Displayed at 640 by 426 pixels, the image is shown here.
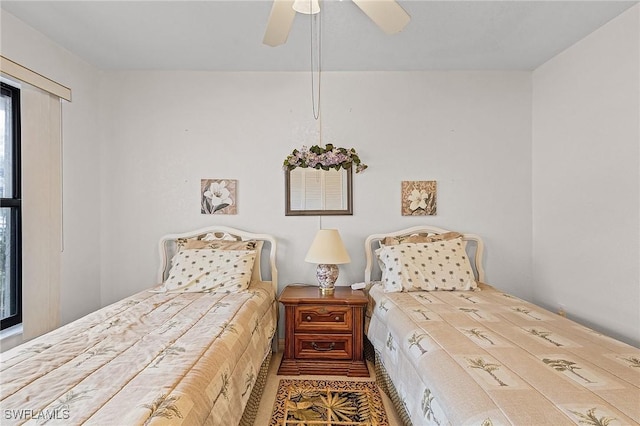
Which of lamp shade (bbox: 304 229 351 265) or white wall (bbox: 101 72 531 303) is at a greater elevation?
white wall (bbox: 101 72 531 303)

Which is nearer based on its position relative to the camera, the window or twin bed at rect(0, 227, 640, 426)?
twin bed at rect(0, 227, 640, 426)

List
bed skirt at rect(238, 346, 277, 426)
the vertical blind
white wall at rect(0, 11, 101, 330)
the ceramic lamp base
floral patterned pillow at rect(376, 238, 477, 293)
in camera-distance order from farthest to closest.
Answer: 1. the ceramic lamp base
2. floral patterned pillow at rect(376, 238, 477, 293)
3. white wall at rect(0, 11, 101, 330)
4. the vertical blind
5. bed skirt at rect(238, 346, 277, 426)

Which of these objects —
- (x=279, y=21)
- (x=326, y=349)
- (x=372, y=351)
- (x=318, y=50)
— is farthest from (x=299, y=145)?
(x=372, y=351)

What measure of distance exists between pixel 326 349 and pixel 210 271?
1035 mm

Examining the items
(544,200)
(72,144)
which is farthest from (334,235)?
(72,144)

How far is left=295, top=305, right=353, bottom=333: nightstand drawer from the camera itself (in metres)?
2.67

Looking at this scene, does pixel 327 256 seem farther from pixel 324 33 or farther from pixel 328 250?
pixel 324 33

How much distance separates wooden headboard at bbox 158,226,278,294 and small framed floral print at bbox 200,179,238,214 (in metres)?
0.18

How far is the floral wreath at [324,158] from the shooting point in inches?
113

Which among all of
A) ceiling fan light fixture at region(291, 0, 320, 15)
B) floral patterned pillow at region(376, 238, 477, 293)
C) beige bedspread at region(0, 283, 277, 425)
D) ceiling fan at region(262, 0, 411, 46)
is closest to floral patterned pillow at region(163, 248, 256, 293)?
beige bedspread at region(0, 283, 277, 425)

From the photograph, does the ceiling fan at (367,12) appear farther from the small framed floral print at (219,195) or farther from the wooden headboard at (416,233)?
the wooden headboard at (416,233)

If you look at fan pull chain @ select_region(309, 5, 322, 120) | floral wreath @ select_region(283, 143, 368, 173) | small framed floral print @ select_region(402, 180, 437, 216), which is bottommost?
small framed floral print @ select_region(402, 180, 437, 216)

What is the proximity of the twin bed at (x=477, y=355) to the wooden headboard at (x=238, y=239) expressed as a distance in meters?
0.87

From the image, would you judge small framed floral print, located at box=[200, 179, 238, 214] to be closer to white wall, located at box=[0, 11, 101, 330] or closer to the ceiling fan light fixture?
white wall, located at box=[0, 11, 101, 330]
